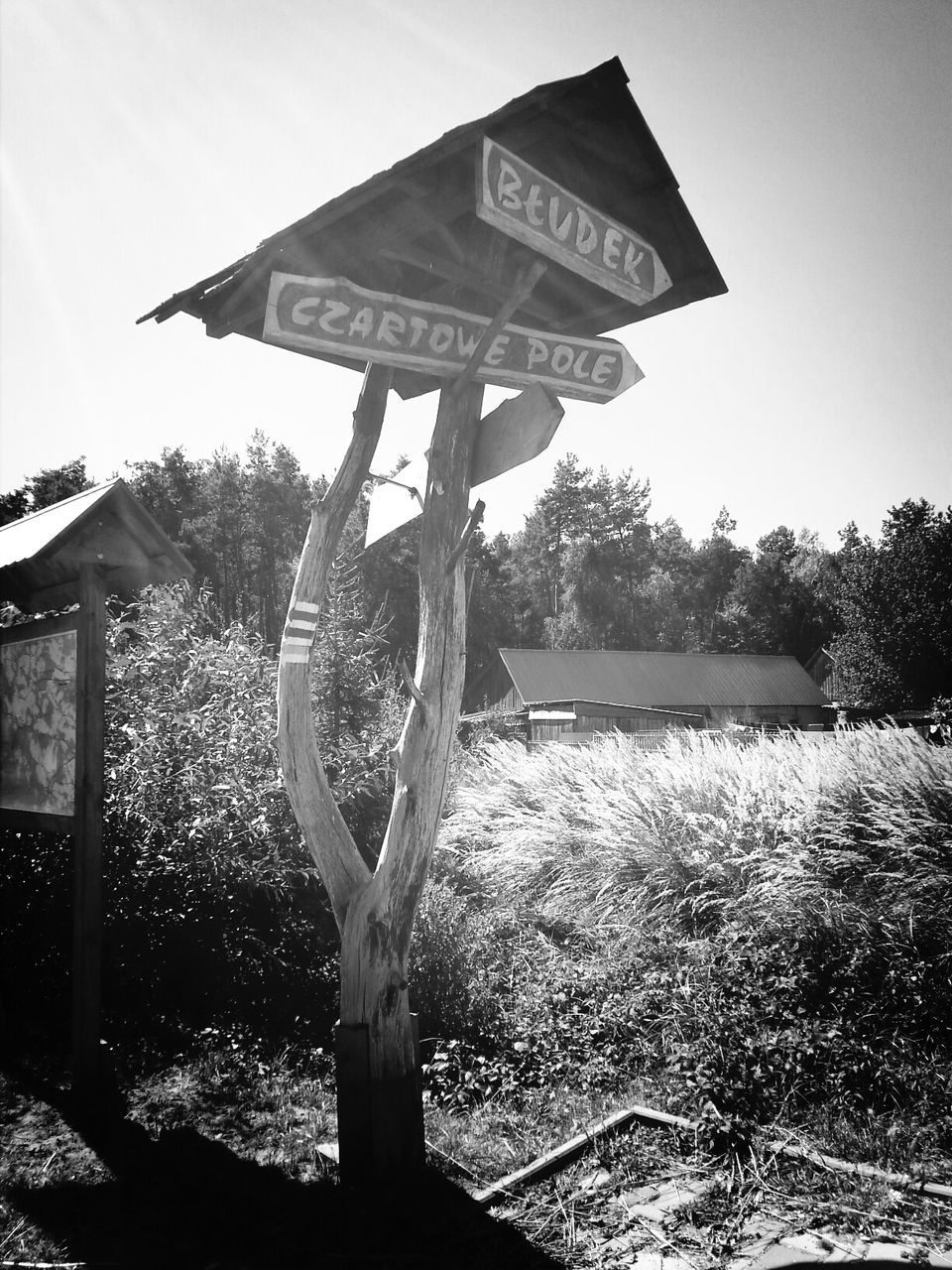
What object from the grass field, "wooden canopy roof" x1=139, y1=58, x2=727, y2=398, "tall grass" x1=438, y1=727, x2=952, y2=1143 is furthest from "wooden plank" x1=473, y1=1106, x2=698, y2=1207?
"wooden canopy roof" x1=139, y1=58, x2=727, y2=398

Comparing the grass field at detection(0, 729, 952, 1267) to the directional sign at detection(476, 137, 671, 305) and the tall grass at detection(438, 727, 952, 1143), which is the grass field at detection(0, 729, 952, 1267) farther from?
the directional sign at detection(476, 137, 671, 305)

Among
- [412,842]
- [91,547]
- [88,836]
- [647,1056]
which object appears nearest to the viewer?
[412,842]

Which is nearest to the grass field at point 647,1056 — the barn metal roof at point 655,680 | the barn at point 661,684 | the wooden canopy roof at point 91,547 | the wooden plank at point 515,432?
the wooden canopy roof at point 91,547

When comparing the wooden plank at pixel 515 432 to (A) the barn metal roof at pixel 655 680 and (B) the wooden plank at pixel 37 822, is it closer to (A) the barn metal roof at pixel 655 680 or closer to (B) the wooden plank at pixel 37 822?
(B) the wooden plank at pixel 37 822

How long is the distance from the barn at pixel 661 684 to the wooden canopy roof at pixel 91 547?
2178 cm

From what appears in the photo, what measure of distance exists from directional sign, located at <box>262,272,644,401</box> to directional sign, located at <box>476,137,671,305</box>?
0.28m

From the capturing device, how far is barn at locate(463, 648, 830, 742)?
29.3 m

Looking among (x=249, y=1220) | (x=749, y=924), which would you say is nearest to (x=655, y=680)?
(x=749, y=924)

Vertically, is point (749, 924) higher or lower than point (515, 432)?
lower

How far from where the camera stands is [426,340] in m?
3.12

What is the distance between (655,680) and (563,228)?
1146 inches

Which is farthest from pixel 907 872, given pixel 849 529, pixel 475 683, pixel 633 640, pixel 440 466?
pixel 849 529

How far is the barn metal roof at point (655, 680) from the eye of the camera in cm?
2933

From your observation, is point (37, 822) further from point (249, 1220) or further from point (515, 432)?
point (515, 432)
